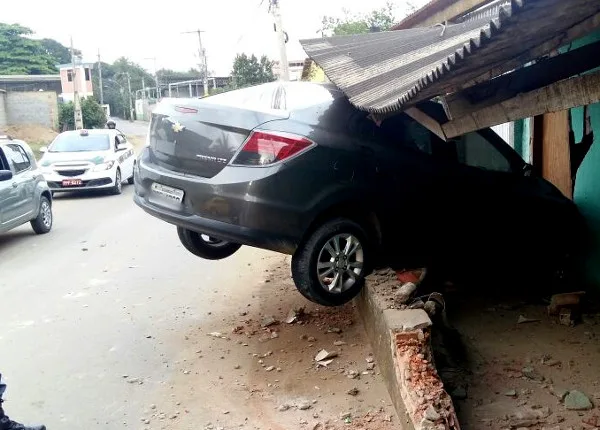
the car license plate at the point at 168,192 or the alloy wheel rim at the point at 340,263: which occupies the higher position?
the car license plate at the point at 168,192

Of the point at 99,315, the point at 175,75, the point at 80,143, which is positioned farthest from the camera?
the point at 175,75

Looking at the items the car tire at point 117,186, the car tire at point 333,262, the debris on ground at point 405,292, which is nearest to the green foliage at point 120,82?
the car tire at point 117,186

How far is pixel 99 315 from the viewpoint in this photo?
6230 millimetres

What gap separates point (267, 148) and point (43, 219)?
7.54 meters

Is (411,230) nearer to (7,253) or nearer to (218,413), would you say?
(218,413)

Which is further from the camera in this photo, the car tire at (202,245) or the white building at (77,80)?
the white building at (77,80)

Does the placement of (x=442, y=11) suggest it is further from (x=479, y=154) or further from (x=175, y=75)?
(x=175, y=75)

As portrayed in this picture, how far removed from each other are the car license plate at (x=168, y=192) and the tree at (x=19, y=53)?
199 ft

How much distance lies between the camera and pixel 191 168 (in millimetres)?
4797

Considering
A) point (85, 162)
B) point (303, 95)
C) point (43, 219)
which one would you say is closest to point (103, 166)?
point (85, 162)

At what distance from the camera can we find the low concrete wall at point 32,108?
142ft

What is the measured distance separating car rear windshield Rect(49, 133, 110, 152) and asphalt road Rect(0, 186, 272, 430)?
5941 mm

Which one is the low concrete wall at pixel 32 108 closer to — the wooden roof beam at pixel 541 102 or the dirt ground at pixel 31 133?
the dirt ground at pixel 31 133

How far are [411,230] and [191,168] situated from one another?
1.87 metres
